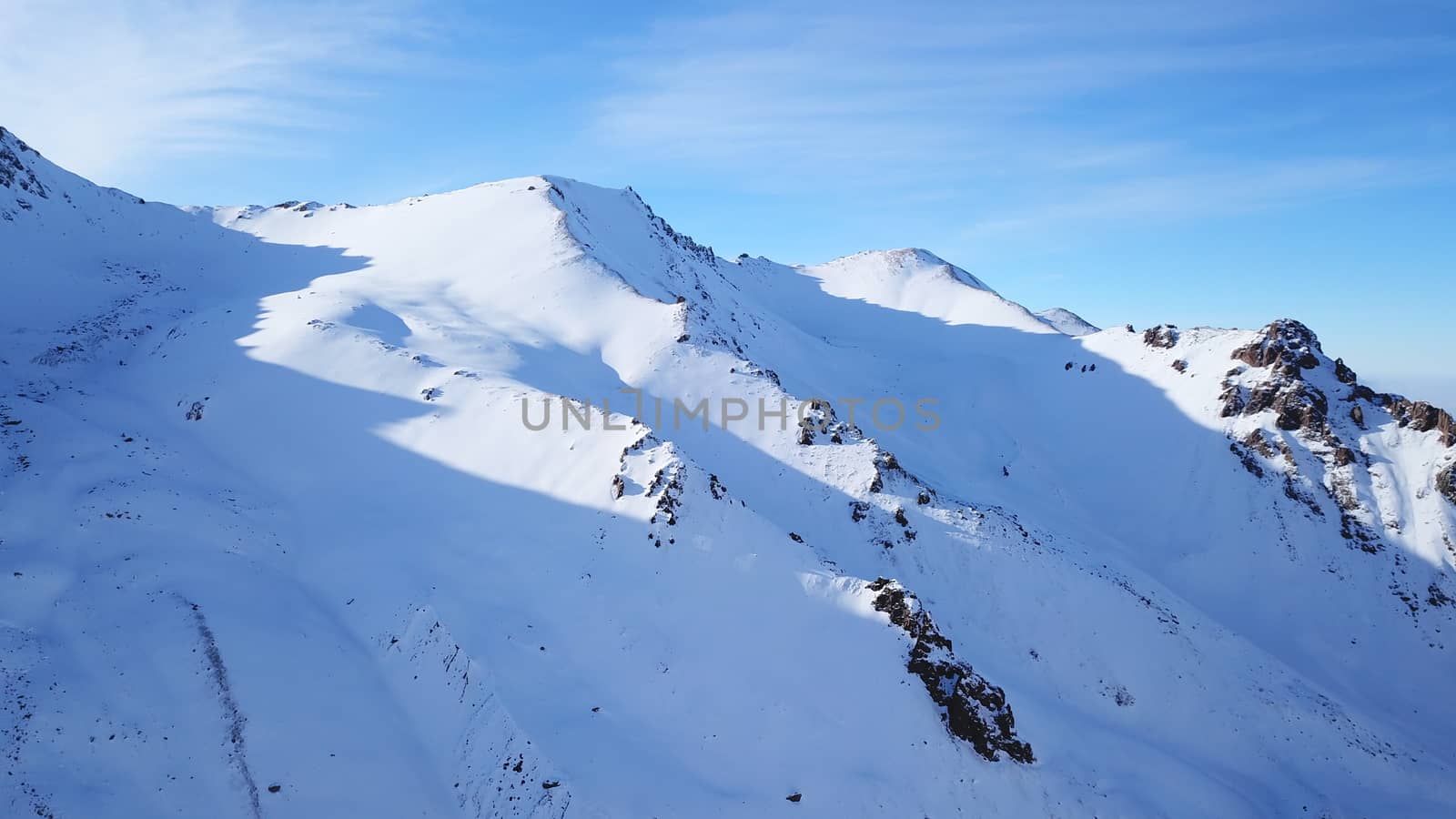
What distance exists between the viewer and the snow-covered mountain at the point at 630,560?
22.5 m

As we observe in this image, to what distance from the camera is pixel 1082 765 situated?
28.8 metres

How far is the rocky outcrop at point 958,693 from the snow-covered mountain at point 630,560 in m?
0.17

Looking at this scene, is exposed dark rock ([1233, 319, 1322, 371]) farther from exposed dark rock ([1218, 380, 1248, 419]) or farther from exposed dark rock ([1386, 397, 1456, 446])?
exposed dark rock ([1386, 397, 1456, 446])

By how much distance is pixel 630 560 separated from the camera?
29688mm

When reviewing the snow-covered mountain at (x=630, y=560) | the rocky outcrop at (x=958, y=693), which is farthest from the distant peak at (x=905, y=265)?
the rocky outcrop at (x=958, y=693)

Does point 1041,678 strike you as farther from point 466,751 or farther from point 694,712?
point 466,751

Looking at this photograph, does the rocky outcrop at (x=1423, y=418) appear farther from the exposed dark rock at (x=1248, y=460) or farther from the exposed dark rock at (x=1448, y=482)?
the exposed dark rock at (x=1248, y=460)

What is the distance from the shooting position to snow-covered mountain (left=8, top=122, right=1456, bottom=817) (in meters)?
22.5

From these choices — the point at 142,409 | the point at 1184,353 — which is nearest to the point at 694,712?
the point at 142,409

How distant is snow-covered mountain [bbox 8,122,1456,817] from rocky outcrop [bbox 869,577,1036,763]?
0.57 feet

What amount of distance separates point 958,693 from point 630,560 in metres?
14.4

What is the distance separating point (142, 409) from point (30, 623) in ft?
73.6

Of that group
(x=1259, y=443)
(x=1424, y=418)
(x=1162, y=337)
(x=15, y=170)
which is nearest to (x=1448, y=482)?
(x=1424, y=418)

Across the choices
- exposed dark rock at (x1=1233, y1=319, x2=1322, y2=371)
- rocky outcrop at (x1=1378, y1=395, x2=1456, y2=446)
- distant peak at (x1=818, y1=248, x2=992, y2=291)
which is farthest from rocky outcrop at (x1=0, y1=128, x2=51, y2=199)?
rocky outcrop at (x1=1378, y1=395, x2=1456, y2=446)
